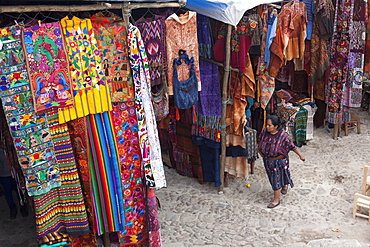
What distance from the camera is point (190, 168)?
6.03 meters

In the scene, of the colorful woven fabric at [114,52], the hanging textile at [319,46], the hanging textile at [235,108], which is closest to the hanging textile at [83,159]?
the colorful woven fabric at [114,52]

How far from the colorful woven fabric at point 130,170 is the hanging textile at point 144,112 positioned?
A: 11 cm

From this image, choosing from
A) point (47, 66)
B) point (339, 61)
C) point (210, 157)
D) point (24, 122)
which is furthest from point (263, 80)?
point (24, 122)

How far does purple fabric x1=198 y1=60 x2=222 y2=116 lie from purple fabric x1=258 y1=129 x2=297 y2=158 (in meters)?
0.74

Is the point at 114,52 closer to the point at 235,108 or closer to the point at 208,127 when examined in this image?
the point at 208,127

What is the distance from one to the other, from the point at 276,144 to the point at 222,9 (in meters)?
1.90

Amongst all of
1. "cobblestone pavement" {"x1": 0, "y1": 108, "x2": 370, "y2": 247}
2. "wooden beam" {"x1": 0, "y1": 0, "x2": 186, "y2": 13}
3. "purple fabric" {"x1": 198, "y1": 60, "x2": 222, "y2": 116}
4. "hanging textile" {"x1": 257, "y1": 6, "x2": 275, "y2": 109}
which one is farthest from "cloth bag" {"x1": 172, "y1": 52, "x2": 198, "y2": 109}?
"cobblestone pavement" {"x1": 0, "y1": 108, "x2": 370, "y2": 247}

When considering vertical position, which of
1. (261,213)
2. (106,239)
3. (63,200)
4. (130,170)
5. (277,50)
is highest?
(277,50)

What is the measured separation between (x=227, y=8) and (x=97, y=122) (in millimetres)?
2066

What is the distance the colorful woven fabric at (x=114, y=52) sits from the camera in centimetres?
343

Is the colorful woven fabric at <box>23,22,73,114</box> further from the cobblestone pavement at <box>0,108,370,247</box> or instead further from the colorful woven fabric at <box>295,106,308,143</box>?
the colorful woven fabric at <box>295,106,308,143</box>

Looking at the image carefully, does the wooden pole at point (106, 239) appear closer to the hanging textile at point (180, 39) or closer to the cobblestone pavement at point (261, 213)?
the cobblestone pavement at point (261, 213)

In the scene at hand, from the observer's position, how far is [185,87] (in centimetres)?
450

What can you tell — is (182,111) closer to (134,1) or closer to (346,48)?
(134,1)
